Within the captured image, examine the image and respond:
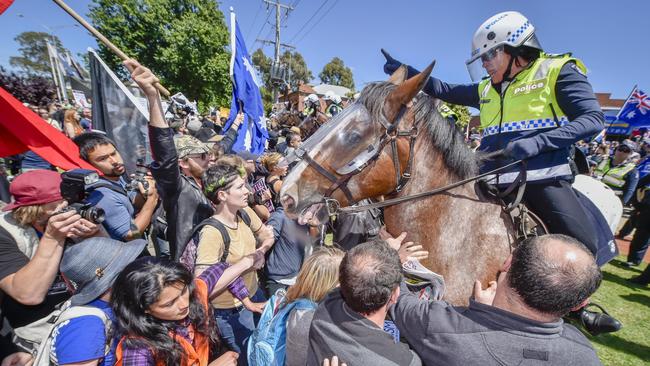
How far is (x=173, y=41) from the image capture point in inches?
1163

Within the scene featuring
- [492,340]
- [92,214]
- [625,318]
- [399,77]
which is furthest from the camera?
[625,318]

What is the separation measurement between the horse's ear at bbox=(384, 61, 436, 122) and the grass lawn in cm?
473

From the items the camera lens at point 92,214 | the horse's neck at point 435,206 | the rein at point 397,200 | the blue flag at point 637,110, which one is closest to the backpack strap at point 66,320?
the camera lens at point 92,214

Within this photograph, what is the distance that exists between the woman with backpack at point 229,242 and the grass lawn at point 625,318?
15.7 feet

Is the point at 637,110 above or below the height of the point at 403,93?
above

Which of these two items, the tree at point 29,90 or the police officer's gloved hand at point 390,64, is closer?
the police officer's gloved hand at point 390,64

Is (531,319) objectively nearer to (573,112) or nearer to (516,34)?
(573,112)

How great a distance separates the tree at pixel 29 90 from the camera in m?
20.2

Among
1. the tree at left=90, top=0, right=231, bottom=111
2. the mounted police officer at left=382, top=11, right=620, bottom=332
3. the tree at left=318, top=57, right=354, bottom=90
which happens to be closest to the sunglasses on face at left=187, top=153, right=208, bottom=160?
the mounted police officer at left=382, top=11, right=620, bottom=332

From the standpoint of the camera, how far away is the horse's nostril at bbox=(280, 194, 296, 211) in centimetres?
201

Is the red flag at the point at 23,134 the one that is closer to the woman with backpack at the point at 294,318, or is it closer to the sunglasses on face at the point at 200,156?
the sunglasses on face at the point at 200,156

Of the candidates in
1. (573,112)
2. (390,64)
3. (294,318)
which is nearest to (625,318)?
(573,112)

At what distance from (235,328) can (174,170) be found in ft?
5.54

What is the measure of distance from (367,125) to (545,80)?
1.37 m
